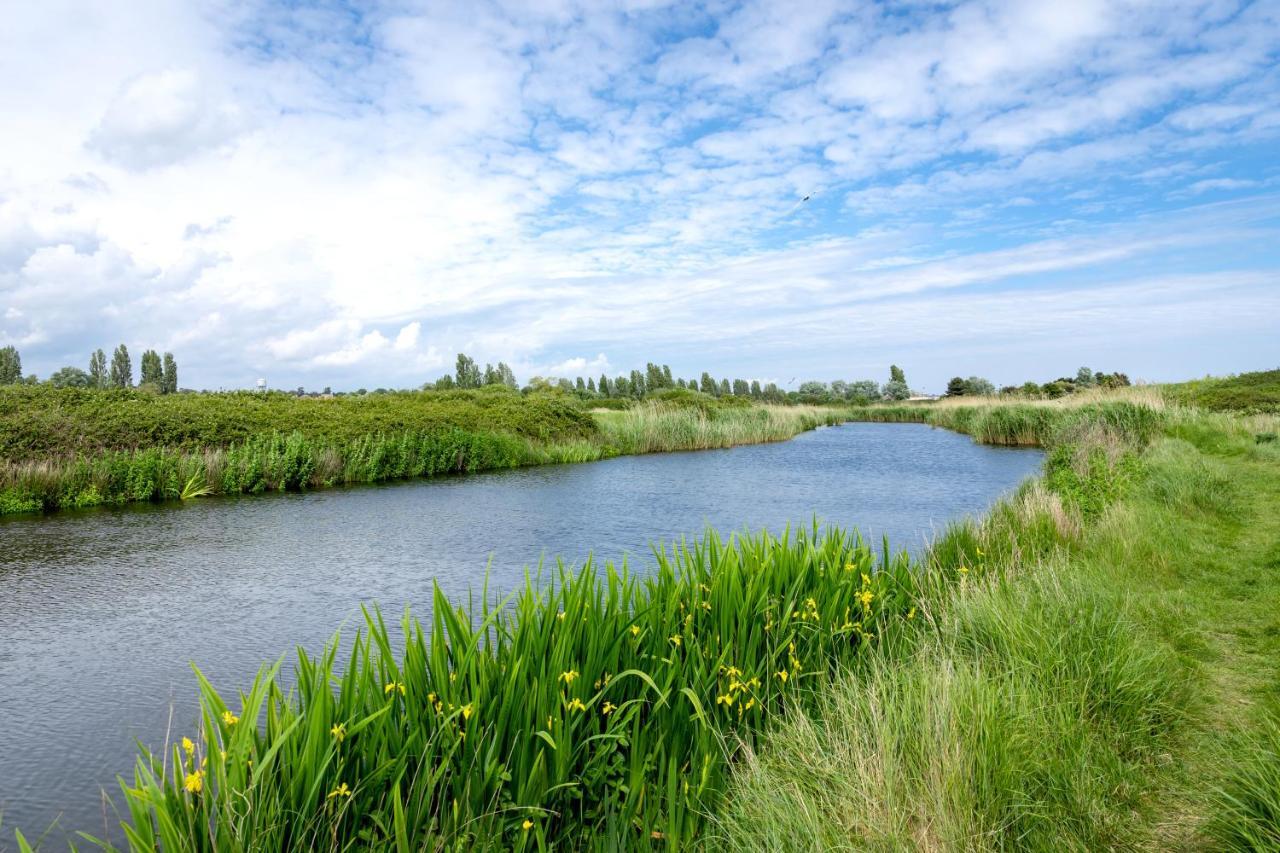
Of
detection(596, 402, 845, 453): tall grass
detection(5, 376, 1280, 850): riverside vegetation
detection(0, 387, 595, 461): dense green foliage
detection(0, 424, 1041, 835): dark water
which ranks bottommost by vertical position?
detection(0, 424, 1041, 835): dark water

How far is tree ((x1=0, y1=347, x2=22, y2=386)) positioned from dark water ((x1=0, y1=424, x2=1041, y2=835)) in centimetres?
3224

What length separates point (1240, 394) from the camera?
2730 centimetres

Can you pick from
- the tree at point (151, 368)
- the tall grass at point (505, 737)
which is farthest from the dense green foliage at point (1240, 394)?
the tree at point (151, 368)

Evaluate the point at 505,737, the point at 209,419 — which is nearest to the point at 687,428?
the point at 209,419

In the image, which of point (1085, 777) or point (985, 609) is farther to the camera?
point (985, 609)

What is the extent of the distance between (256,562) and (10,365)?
40.5 metres

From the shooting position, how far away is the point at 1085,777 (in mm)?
3314

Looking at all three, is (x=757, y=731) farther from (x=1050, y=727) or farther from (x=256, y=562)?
→ (x=256, y=562)

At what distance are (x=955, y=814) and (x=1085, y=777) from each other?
0.89 meters

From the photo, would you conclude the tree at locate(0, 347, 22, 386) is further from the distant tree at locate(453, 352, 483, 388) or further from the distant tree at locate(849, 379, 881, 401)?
the distant tree at locate(849, 379, 881, 401)

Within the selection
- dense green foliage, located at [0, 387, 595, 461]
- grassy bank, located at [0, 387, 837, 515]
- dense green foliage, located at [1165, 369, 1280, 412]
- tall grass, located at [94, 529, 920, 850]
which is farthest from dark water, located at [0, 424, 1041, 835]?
dense green foliage, located at [1165, 369, 1280, 412]

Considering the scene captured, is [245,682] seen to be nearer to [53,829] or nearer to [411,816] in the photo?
[53,829]

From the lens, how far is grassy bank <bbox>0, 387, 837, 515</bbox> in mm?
15602

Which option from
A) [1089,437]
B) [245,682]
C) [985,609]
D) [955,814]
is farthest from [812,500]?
[955,814]
